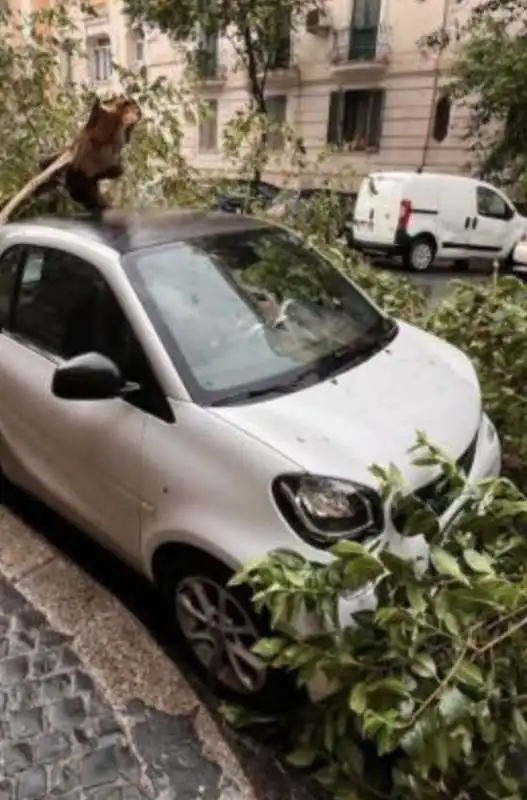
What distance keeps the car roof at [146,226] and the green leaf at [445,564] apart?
178cm

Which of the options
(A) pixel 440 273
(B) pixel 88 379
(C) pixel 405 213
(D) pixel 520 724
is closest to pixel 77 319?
(B) pixel 88 379

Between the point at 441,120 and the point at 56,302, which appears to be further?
the point at 441,120

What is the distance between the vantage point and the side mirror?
2533 millimetres

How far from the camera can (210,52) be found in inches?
841

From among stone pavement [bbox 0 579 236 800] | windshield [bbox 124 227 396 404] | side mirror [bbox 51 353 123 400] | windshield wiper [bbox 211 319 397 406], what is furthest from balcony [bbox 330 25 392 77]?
stone pavement [bbox 0 579 236 800]

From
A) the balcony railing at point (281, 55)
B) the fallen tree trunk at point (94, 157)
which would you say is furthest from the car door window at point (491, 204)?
the fallen tree trunk at point (94, 157)

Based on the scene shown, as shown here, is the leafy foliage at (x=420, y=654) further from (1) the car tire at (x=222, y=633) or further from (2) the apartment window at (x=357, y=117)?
(2) the apartment window at (x=357, y=117)

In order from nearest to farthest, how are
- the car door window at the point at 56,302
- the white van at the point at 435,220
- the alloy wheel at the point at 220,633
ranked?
the alloy wheel at the point at 220,633 → the car door window at the point at 56,302 → the white van at the point at 435,220

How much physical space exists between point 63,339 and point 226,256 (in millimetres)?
806

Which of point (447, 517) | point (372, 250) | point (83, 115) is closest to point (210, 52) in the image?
point (372, 250)

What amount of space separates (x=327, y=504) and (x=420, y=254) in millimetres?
12790

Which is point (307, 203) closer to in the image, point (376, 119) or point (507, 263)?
point (507, 263)

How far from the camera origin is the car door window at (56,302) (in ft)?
9.64

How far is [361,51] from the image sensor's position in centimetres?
1950
